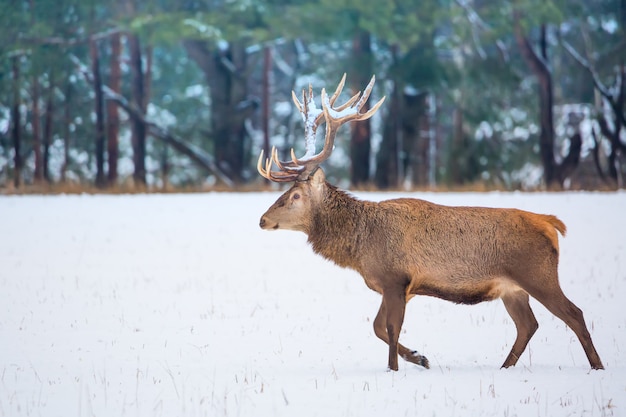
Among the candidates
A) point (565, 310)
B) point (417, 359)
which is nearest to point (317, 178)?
point (417, 359)

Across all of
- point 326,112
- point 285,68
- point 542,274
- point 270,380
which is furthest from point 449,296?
point 285,68

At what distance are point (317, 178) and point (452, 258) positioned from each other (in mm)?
1648

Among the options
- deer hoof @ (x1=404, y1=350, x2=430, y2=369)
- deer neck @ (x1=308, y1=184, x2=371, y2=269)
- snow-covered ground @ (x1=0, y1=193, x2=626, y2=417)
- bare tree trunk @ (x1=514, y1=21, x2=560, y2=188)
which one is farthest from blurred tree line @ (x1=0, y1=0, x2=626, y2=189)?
deer hoof @ (x1=404, y1=350, x2=430, y2=369)

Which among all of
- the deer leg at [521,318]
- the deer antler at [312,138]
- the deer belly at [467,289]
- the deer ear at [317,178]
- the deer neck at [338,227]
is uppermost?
the deer antler at [312,138]

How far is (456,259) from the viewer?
8.38 m

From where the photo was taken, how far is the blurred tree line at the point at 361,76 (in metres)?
27.5

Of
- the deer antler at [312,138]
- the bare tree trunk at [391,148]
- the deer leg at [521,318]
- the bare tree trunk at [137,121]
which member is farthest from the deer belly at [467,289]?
the bare tree trunk at [137,121]

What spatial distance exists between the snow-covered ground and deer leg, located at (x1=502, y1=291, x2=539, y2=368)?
20cm

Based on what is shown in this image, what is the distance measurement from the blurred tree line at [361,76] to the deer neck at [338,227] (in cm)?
1652

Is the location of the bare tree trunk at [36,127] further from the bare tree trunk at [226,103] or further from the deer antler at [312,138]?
the deer antler at [312,138]

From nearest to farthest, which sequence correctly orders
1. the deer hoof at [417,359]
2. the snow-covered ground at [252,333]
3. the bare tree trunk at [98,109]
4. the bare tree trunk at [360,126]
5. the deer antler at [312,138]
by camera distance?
the snow-covered ground at [252,333]
the deer hoof at [417,359]
the deer antler at [312,138]
the bare tree trunk at [360,126]
the bare tree trunk at [98,109]

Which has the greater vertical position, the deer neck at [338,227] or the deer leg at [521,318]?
the deer neck at [338,227]

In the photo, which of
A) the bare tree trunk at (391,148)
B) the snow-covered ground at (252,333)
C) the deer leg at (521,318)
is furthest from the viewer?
the bare tree trunk at (391,148)

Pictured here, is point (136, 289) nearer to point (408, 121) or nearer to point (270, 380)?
point (270, 380)
